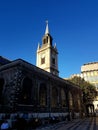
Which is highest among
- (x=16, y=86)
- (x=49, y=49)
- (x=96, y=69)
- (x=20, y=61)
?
(x=49, y=49)

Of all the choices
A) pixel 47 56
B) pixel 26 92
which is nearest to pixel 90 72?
pixel 47 56

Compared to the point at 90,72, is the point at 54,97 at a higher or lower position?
lower

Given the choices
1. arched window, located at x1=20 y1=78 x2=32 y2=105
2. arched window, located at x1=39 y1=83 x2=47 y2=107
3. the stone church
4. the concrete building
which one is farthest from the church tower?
arched window, located at x1=20 y1=78 x2=32 y2=105

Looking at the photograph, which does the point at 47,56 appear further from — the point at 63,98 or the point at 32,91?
the point at 32,91

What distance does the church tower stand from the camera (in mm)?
54800

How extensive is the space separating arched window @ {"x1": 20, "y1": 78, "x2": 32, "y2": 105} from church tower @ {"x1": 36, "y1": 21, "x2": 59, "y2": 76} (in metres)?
29.7

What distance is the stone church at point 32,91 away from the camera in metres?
21.5

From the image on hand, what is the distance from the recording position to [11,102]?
68.0ft

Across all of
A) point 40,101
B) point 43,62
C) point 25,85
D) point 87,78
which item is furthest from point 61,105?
point 87,78

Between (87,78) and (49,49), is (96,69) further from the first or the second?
(49,49)

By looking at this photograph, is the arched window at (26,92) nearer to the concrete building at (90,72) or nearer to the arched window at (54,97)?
the arched window at (54,97)

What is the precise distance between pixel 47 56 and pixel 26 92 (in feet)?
109

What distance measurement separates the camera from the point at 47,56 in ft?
183

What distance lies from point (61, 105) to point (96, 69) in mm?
35854
